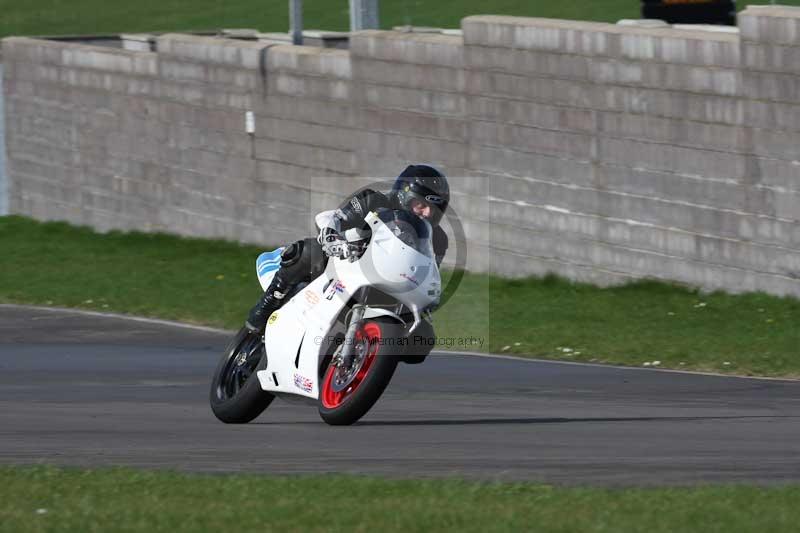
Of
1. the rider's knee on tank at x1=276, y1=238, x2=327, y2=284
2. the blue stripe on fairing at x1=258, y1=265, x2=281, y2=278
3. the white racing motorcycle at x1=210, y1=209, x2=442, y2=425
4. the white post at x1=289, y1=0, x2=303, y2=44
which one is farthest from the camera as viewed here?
the white post at x1=289, y1=0, x2=303, y2=44

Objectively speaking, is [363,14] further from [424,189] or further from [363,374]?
[363,374]

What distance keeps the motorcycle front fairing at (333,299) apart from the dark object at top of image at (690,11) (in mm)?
22201

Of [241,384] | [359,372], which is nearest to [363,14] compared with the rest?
[241,384]

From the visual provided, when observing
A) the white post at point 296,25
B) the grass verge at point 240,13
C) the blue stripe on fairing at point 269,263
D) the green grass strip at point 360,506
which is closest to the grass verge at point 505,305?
the white post at point 296,25

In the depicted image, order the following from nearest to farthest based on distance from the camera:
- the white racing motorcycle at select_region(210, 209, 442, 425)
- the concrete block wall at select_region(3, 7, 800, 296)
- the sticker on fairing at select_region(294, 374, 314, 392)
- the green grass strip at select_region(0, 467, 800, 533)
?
the green grass strip at select_region(0, 467, 800, 533) < the white racing motorcycle at select_region(210, 209, 442, 425) < the sticker on fairing at select_region(294, 374, 314, 392) < the concrete block wall at select_region(3, 7, 800, 296)

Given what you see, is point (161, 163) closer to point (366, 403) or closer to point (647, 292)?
point (647, 292)

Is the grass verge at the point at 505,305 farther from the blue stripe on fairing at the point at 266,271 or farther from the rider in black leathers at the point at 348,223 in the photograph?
the rider in black leathers at the point at 348,223

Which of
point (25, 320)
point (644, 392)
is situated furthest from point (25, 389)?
point (25, 320)

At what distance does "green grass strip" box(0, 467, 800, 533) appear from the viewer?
6.87 meters

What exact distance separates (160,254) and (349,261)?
15448mm

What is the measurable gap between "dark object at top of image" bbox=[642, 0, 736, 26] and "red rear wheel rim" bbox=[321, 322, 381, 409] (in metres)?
22.4

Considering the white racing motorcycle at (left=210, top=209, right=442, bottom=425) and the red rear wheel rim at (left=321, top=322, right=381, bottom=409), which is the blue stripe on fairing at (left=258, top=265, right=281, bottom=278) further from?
the red rear wheel rim at (left=321, top=322, right=381, bottom=409)

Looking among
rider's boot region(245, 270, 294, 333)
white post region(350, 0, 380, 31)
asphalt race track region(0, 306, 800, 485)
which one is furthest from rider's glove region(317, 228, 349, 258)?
white post region(350, 0, 380, 31)

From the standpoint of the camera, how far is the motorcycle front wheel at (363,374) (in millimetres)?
9570
